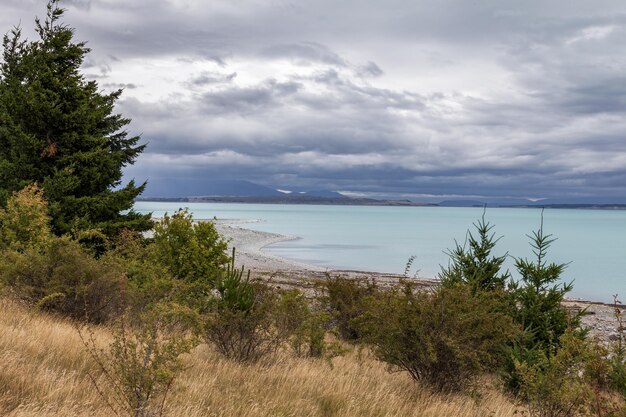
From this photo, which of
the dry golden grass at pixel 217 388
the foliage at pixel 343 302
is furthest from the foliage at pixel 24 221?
the foliage at pixel 343 302

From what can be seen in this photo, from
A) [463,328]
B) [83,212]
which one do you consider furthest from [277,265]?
[463,328]

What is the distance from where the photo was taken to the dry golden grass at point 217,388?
18.8 ft

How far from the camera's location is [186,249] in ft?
55.0

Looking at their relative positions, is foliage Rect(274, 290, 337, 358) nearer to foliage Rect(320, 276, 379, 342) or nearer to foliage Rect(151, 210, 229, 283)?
foliage Rect(320, 276, 379, 342)

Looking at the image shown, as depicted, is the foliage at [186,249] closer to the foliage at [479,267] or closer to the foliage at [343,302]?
the foliage at [343,302]

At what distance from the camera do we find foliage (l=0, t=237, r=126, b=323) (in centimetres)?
1169

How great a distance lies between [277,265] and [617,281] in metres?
31.4

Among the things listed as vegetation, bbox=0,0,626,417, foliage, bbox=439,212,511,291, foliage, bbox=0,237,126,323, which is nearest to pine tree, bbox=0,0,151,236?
vegetation, bbox=0,0,626,417

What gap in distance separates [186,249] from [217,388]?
10.1 metres

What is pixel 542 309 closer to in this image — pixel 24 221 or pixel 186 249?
pixel 186 249

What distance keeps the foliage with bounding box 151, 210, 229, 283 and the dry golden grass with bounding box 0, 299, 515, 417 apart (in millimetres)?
6386

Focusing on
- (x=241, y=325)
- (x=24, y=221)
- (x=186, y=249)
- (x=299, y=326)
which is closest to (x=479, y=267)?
(x=299, y=326)

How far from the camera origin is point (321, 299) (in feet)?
54.4

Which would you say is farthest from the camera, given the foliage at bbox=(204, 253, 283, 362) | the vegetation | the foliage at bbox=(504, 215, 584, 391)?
the foliage at bbox=(504, 215, 584, 391)
